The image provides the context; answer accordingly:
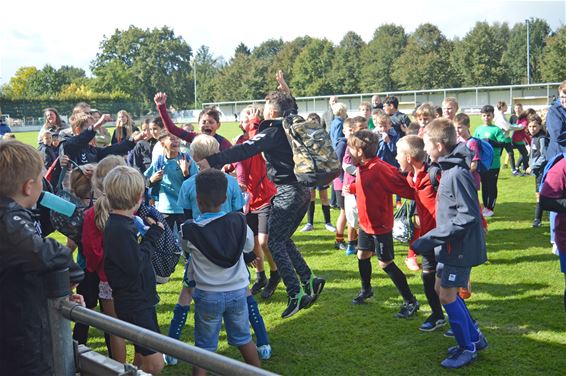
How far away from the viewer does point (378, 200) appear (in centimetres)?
552

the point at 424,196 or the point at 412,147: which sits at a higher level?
the point at 412,147

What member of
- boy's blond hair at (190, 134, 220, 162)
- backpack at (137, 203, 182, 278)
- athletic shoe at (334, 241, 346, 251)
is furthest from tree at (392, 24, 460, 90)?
backpack at (137, 203, 182, 278)

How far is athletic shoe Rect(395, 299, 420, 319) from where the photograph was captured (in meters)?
5.62

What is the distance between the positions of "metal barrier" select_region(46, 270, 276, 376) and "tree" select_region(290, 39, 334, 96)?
8720 centimetres

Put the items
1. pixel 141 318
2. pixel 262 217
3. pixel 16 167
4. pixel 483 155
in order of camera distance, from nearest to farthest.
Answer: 1. pixel 16 167
2. pixel 141 318
3. pixel 262 217
4. pixel 483 155

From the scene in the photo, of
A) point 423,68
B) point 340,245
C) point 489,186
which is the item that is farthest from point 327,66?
point 340,245

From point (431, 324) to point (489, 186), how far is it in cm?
573

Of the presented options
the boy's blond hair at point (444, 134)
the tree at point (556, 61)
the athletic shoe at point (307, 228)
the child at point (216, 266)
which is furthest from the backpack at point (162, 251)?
the tree at point (556, 61)

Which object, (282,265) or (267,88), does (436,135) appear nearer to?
(282,265)

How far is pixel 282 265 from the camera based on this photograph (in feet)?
18.5

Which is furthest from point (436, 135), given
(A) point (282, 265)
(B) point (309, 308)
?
(B) point (309, 308)

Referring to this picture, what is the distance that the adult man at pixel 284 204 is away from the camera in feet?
18.4

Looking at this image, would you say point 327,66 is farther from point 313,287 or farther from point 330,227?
point 313,287

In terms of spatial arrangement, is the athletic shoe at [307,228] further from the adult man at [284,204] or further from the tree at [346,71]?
the tree at [346,71]
